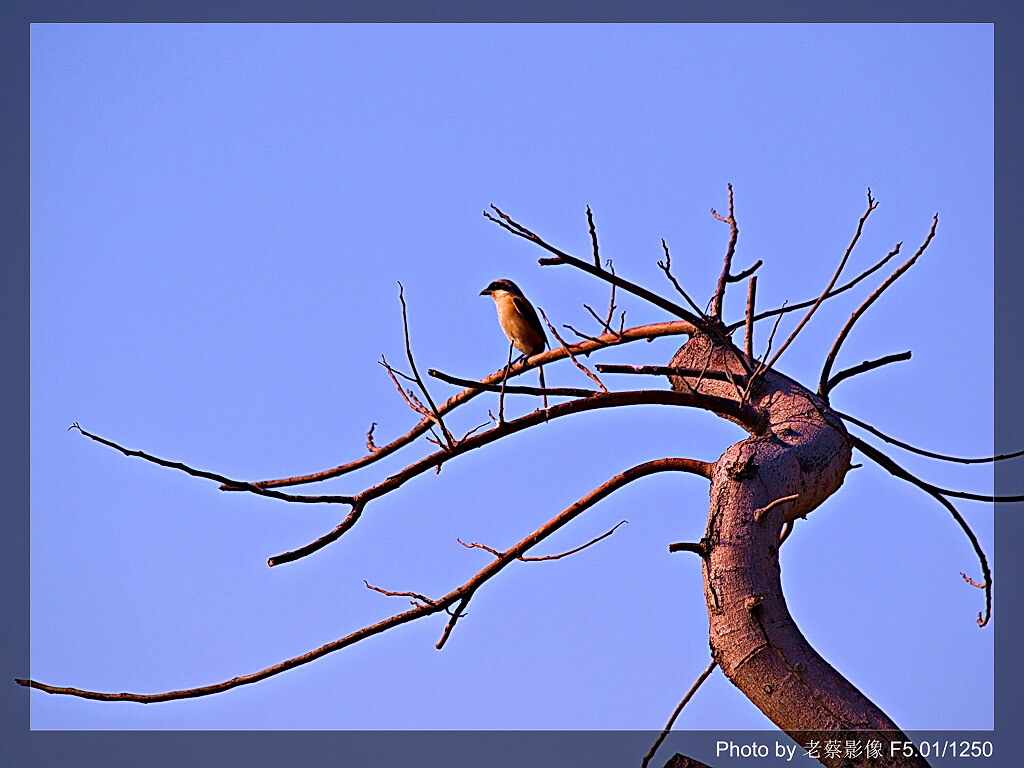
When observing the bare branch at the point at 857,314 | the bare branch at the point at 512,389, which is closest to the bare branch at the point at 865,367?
the bare branch at the point at 857,314

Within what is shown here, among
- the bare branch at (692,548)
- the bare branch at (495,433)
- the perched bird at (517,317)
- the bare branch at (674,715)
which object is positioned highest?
the perched bird at (517,317)

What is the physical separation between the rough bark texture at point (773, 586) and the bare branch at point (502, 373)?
1.65ft

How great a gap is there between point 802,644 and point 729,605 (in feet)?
0.66

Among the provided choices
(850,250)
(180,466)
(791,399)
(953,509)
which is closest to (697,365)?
(791,399)

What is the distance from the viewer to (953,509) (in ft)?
11.0

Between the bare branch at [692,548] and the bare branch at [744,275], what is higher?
the bare branch at [744,275]

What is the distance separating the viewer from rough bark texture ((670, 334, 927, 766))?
8.61 ft

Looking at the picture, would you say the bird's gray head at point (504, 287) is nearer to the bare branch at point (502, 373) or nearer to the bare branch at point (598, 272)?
the bare branch at point (502, 373)

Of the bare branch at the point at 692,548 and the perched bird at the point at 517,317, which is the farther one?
the perched bird at the point at 517,317

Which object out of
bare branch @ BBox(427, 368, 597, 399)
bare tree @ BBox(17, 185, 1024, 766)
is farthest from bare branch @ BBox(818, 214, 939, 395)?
bare branch @ BBox(427, 368, 597, 399)

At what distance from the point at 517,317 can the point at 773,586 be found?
1.35 m

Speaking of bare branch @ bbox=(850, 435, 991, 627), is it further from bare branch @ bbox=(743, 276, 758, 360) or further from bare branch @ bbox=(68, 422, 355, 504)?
bare branch @ bbox=(68, 422, 355, 504)

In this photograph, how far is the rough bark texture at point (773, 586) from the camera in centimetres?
262

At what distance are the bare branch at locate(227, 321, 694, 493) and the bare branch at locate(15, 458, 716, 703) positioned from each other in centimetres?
38
